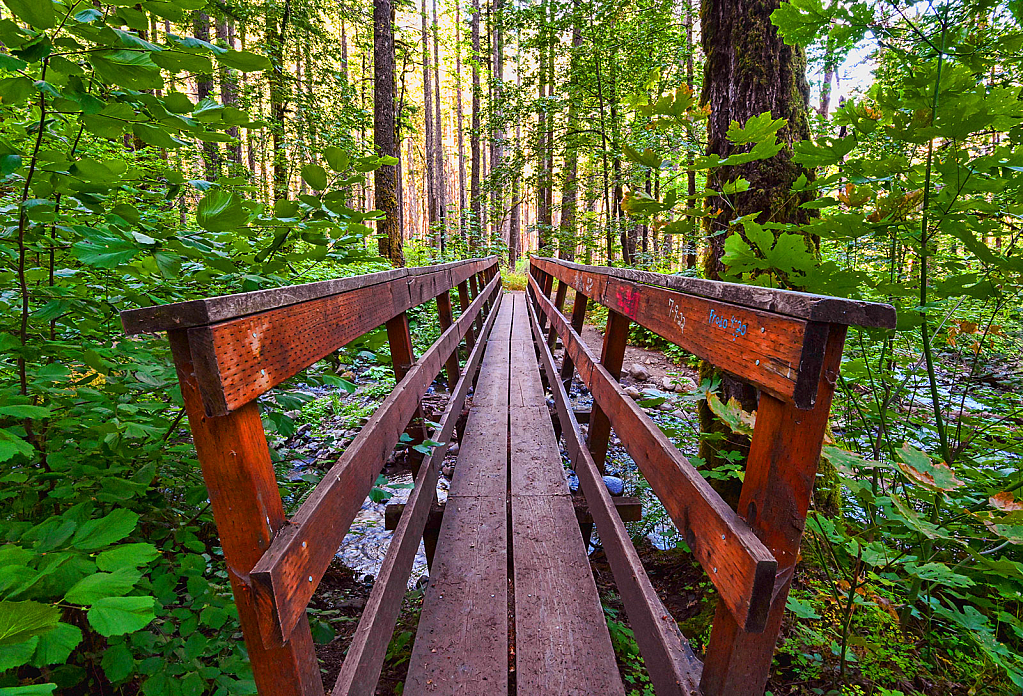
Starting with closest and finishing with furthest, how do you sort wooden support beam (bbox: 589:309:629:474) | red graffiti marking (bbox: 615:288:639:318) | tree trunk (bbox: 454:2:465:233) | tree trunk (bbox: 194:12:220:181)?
red graffiti marking (bbox: 615:288:639:318) < wooden support beam (bbox: 589:309:629:474) < tree trunk (bbox: 194:12:220:181) < tree trunk (bbox: 454:2:465:233)

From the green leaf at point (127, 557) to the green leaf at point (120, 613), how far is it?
8 centimetres

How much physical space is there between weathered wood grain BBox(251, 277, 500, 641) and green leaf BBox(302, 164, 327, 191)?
796 mm

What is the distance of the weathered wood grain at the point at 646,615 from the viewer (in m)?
1.26

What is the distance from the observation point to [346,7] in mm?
13297

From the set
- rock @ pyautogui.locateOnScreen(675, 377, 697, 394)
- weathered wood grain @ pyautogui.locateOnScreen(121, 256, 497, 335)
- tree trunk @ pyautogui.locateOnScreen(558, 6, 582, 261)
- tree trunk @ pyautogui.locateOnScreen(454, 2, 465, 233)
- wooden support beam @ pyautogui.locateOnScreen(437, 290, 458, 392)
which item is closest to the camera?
weathered wood grain @ pyautogui.locateOnScreen(121, 256, 497, 335)

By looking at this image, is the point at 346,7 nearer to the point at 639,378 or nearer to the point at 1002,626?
the point at 639,378

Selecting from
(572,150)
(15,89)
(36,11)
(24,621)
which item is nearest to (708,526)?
(24,621)

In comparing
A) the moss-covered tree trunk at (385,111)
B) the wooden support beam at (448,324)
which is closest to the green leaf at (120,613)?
the wooden support beam at (448,324)

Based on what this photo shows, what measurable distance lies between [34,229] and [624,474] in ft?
13.1

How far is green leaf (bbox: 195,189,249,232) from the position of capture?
4.37ft

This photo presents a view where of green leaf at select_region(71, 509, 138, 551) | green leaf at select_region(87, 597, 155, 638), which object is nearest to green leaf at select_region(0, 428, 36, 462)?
green leaf at select_region(71, 509, 138, 551)

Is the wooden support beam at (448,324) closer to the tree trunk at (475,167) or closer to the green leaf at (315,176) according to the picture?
the green leaf at (315,176)

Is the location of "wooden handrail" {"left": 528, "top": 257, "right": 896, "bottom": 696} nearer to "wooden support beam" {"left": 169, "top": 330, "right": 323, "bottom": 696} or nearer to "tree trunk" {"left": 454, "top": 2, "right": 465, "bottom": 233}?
"wooden support beam" {"left": 169, "top": 330, "right": 323, "bottom": 696}

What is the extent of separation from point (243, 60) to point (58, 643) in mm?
1357
